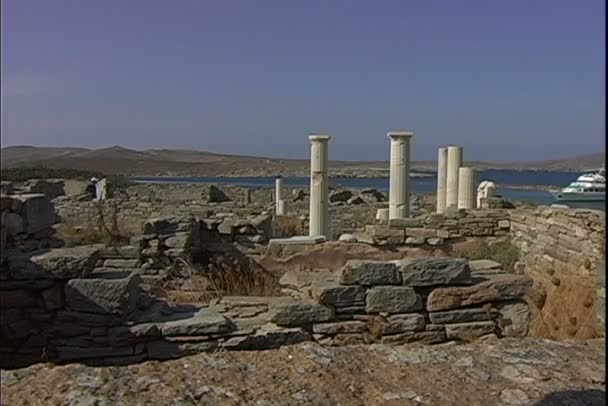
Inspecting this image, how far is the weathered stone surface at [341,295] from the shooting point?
554 centimetres

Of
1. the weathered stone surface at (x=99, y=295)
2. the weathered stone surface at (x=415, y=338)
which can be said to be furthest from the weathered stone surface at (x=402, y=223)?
the weathered stone surface at (x=99, y=295)

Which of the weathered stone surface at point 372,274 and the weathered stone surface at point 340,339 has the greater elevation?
the weathered stone surface at point 372,274

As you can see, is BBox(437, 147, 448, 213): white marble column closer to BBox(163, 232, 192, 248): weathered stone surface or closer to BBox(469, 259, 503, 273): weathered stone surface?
BBox(163, 232, 192, 248): weathered stone surface

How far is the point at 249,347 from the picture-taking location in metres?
5.10

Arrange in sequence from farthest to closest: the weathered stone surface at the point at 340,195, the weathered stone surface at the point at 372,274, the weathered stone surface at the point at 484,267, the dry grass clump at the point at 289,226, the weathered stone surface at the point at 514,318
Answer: the weathered stone surface at the point at 340,195, the dry grass clump at the point at 289,226, the weathered stone surface at the point at 484,267, the weathered stone surface at the point at 514,318, the weathered stone surface at the point at 372,274

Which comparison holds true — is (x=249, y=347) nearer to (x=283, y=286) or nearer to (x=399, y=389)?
(x=399, y=389)

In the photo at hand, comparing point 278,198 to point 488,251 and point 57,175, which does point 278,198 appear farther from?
point 57,175

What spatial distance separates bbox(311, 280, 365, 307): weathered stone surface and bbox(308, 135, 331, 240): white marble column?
8.28 metres

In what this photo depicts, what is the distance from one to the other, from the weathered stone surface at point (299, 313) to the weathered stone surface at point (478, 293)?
1.01 metres

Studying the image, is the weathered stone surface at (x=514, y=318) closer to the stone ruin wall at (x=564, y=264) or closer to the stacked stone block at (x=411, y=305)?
the stacked stone block at (x=411, y=305)

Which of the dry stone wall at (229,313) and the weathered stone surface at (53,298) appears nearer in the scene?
the dry stone wall at (229,313)

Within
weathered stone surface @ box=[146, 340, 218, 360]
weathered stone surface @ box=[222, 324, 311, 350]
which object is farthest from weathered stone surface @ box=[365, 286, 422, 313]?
weathered stone surface @ box=[146, 340, 218, 360]

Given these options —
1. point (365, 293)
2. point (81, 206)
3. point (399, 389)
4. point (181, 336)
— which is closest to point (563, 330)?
point (365, 293)

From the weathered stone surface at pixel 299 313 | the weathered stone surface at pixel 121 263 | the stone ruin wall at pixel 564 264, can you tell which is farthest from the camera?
the weathered stone surface at pixel 121 263
